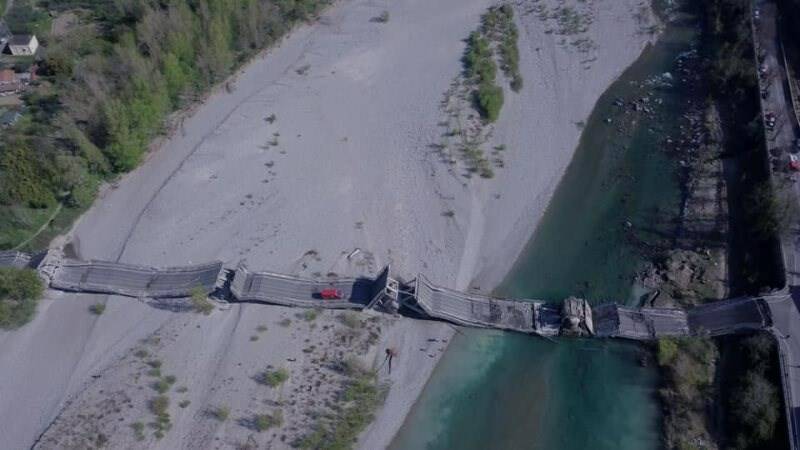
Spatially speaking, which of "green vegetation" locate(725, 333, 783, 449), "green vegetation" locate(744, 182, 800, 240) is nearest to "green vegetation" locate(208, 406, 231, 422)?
"green vegetation" locate(725, 333, 783, 449)

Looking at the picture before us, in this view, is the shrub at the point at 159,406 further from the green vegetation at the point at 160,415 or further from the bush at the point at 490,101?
the bush at the point at 490,101

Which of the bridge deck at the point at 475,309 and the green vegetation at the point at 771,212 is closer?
the bridge deck at the point at 475,309

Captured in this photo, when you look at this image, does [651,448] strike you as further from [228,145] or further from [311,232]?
[228,145]

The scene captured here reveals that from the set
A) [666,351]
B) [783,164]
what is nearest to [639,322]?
[666,351]

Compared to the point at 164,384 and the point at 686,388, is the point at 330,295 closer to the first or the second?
the point at 164,384

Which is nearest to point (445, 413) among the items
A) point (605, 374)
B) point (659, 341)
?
point (605, 374)

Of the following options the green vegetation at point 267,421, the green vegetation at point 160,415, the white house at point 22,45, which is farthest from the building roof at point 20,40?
the green vegetation at point 267,421

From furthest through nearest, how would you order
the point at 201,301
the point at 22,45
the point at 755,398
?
the point at 22,45 < the point at 201,301 < the point at 755,398
